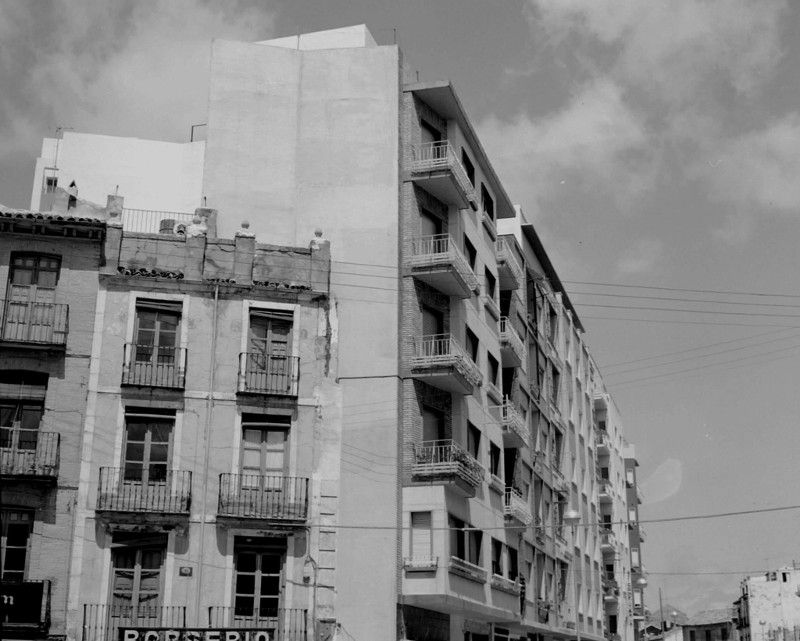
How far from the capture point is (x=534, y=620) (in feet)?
161

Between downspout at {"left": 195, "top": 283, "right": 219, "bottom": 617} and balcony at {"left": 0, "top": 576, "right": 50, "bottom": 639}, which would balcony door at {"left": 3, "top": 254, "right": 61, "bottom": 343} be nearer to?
downspout at {"left": 195, "top": 283, "right": 219, "bottom": 617}

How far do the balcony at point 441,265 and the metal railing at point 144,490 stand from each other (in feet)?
36.7

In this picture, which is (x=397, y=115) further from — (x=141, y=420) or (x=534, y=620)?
(x=534, y=620)

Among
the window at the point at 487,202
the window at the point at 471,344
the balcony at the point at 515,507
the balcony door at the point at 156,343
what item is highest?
the window at the point at 487,202

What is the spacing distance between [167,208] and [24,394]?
983cm

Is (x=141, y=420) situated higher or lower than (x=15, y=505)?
higher

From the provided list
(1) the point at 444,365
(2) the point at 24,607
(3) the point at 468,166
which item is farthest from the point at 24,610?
(3) the point at 468,166

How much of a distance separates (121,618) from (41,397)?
7.05 meters

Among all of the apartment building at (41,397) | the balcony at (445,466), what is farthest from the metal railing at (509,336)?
the apartment building at (41,397)

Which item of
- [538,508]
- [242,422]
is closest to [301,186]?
[242,422]

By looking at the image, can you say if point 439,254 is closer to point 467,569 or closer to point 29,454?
point 467,569

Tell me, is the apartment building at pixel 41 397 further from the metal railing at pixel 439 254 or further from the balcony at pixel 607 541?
the balcony at pixel 607 541

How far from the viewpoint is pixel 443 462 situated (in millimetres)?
36688

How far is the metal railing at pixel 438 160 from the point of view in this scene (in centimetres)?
4012
